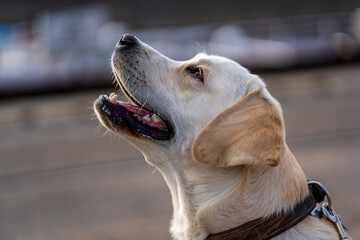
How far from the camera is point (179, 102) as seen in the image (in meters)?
2.99

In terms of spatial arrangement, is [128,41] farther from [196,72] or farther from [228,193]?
[228,193]

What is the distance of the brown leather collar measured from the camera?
97.2 inches

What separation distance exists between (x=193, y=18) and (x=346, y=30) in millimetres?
9494

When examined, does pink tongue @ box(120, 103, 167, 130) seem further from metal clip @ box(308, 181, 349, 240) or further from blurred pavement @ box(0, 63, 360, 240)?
metal clip @ box(308, 181, 349, 240)

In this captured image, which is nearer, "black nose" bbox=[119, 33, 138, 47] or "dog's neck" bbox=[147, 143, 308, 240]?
"dog's neck" bbox=[147, 143, 308, 240]

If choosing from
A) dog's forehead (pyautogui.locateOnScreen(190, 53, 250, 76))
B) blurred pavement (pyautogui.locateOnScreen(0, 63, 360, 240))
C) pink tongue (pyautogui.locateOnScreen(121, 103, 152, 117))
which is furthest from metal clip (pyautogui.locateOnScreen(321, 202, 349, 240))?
blurred pavement (pyautogui.locateOnScreen(0, 63, 360, 240))

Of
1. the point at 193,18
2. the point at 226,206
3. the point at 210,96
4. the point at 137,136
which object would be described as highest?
the point at 210,96

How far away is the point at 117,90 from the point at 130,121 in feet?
31.7

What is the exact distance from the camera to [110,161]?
340 inches

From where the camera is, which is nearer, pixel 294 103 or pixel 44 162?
pixel 44 162

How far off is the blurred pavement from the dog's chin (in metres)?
0.74

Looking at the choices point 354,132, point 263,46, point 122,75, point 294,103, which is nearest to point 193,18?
point 263,46

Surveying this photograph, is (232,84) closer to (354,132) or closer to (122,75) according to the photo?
(122,75)

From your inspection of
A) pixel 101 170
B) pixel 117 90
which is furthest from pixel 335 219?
pixel 117 90
